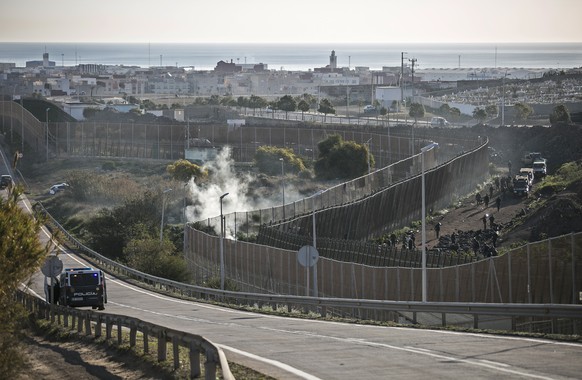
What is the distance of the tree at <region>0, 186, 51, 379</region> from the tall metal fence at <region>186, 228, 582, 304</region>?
1107 centimetres

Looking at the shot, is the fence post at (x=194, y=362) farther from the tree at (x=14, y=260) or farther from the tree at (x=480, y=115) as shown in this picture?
the tree at (x=480, y=115)

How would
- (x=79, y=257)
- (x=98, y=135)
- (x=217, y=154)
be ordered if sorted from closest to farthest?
1. (x=79, y=257)
2. (x=217, y=154)
3. (x=98, y=135)

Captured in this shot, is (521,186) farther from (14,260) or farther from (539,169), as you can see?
(14,260)

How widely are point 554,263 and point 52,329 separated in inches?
468

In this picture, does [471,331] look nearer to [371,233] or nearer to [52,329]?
[52,329]

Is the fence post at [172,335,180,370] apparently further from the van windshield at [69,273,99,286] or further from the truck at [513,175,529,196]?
the truck at [513,175,529,196]

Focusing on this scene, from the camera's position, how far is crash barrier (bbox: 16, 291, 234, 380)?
15227 mm

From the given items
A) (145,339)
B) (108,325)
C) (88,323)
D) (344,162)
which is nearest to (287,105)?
(344,162)

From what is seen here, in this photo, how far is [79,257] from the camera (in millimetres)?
58062

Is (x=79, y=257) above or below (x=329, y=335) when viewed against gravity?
below

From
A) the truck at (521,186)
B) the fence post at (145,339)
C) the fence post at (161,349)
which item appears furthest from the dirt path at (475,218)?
the fence post at (161,349)

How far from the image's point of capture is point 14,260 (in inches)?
884

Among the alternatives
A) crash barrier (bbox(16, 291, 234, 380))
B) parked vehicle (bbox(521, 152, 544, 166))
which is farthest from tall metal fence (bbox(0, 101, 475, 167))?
crash barrier (bbox(16, 291, 234, 380))

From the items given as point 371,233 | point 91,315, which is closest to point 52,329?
point 91,315
